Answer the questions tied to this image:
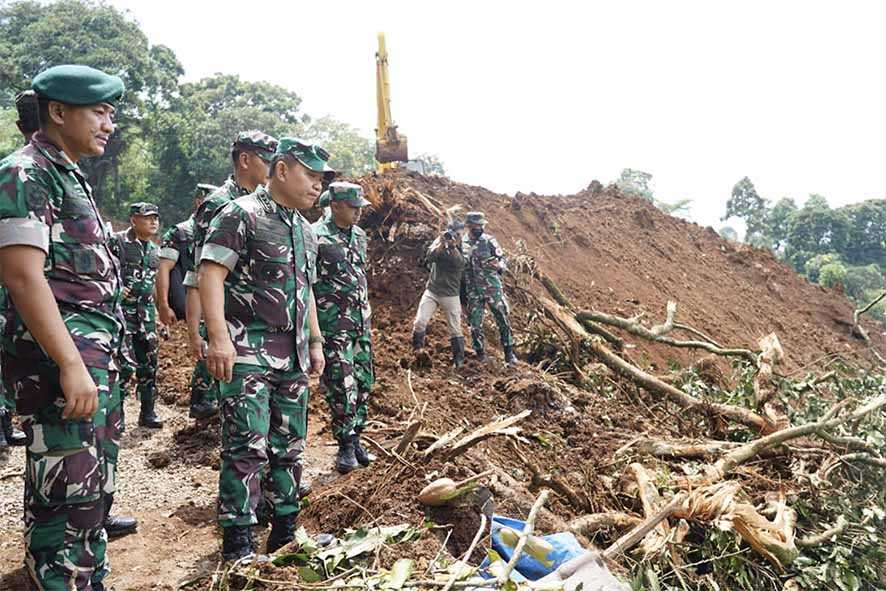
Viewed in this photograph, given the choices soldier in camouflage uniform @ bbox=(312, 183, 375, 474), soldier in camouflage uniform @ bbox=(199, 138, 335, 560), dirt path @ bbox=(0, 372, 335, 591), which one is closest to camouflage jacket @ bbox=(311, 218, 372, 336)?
soldier in camouflage uniform @ bbox=(312, 183, 375, 474)

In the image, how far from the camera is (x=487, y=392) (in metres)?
6.67

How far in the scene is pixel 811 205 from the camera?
35.2 metres

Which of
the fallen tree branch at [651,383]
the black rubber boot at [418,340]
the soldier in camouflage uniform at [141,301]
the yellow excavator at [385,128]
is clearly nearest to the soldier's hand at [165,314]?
the soldier in camouflage uniform at [141,301]

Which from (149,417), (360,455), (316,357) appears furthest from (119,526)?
(149,417)

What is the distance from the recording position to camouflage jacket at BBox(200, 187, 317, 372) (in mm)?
2695

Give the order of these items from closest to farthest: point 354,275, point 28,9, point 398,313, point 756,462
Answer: point 354,275, point 756,462, point 398,313, point 28,9

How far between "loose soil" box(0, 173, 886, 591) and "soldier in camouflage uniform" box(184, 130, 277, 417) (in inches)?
39.4

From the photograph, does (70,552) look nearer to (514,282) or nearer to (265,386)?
(265,386)

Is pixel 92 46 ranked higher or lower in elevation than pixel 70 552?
higher

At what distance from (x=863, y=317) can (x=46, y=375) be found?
65.1ft

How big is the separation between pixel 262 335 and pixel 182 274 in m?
2.49

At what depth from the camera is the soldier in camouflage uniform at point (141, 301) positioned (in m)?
5.03

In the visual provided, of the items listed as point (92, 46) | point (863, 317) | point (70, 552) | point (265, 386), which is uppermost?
point (92, 46)

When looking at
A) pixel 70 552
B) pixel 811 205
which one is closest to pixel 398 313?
pixel 70 552
